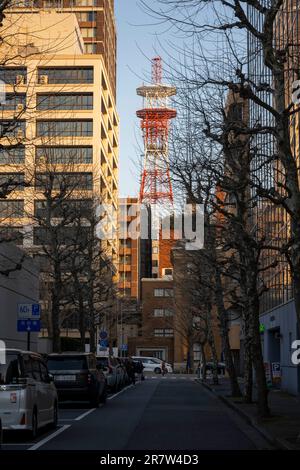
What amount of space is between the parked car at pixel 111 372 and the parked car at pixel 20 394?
59.4 feet

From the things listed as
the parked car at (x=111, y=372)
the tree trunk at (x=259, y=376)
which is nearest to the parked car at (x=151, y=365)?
the parked car at (x=111, y=372)

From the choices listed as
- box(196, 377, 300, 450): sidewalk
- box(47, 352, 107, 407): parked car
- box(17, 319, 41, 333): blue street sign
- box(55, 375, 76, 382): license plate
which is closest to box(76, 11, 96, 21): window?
box(17, 319, 41, 333): blue street sign

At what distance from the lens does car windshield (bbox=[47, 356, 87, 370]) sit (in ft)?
85.1

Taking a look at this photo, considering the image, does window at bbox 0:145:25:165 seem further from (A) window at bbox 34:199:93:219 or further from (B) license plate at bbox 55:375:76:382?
(B) license plate at bbox 55:375:76:382

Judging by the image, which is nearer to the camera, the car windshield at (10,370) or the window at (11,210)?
the car windshield at (10,370)

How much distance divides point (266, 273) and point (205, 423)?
22914mm

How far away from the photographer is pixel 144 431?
18.2 m

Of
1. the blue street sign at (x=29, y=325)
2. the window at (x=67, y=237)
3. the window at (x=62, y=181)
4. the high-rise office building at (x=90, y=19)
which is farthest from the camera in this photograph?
the high-rise office building at (x=90, y=19)

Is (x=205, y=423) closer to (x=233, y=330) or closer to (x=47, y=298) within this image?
(x=233, y=330)

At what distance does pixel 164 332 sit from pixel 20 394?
285 feet

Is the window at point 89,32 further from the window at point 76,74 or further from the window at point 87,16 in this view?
the window at point 76,74

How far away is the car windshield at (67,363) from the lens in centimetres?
2595

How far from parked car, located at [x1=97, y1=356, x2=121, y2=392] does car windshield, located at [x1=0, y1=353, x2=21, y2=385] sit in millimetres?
19301
